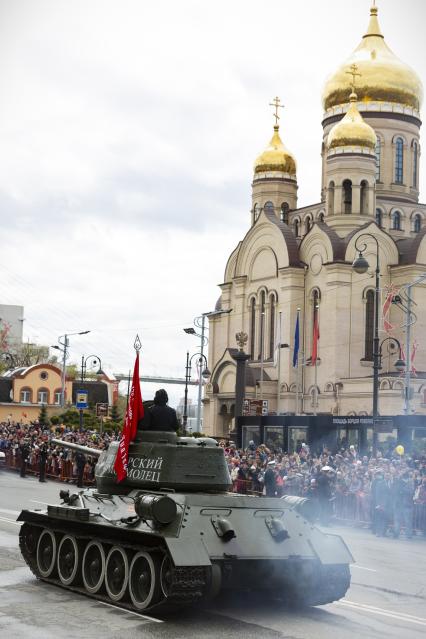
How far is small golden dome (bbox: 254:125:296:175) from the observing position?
71.8 metres

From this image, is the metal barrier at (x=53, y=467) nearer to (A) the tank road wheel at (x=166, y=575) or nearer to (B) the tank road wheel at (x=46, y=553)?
(B) the tank road wheel at (x=46, y=553)

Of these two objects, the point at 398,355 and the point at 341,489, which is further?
the point at 398,355

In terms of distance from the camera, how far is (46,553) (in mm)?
14844

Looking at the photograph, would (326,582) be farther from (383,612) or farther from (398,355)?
(398,355)

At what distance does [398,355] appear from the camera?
5891 cm

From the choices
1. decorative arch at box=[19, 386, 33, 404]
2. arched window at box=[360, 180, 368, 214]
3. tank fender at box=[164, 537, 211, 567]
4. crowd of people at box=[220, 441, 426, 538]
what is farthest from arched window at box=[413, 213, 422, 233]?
tank fender at box=[164, 537, 211, 567]

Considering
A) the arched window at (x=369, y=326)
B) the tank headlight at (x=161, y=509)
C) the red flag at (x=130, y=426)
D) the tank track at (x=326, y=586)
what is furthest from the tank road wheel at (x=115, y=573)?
the arched window at (x=369, y=326)

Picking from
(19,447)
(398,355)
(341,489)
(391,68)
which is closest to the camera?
(341,489)

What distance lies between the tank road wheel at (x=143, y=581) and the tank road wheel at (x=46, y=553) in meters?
2.24

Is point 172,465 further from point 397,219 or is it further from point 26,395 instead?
point 26,395

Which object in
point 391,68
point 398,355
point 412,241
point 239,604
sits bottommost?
point 239,604

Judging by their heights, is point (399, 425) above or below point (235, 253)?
below

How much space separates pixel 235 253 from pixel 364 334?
1336 cm

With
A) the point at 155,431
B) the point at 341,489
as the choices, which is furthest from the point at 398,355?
the point at 155,431
